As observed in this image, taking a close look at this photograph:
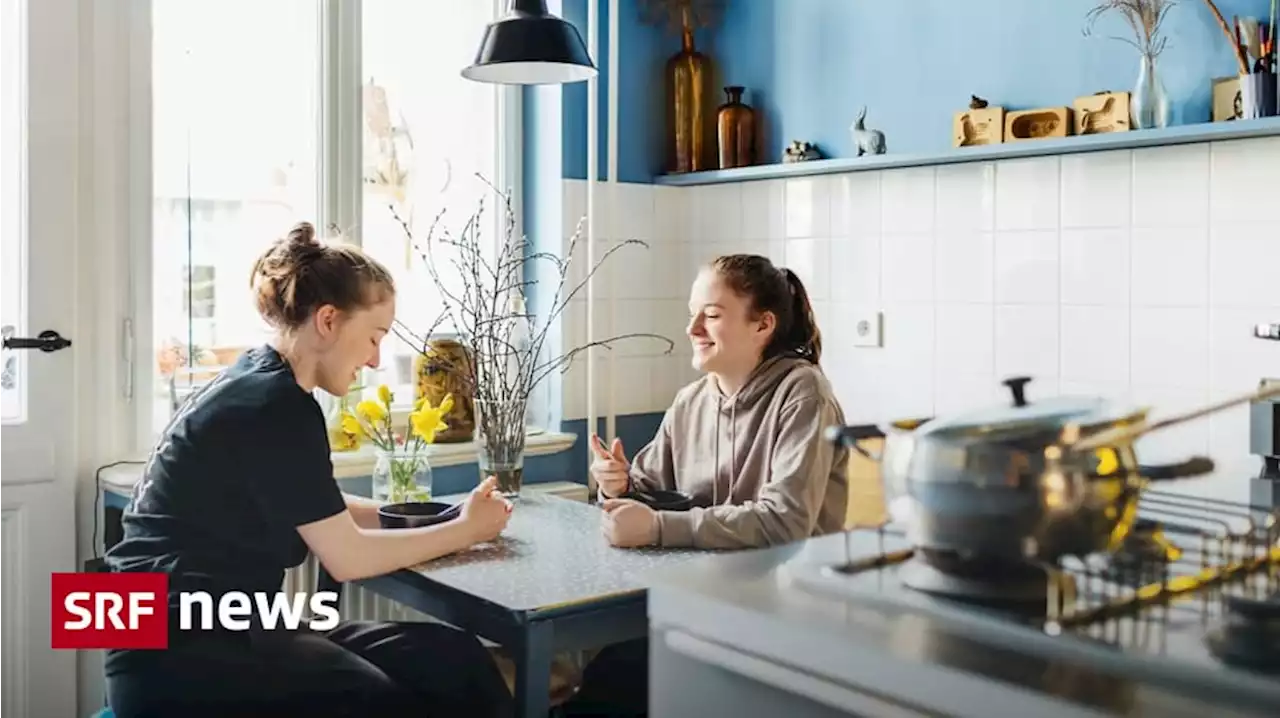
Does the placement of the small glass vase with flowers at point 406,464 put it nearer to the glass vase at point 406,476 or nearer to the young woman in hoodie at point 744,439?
the glass vase at point 406,476

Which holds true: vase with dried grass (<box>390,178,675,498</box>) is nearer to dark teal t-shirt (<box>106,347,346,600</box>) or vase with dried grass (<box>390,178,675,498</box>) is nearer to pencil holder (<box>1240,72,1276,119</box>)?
dark teal t-shirt (<box>106,347,346,600</box>)

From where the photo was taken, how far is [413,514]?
2164mm

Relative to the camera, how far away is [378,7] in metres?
3.05

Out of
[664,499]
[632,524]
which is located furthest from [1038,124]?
[632,524]

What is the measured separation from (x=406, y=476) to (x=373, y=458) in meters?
0.51

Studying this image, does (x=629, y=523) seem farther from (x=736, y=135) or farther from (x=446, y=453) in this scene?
(x=736, y=135)

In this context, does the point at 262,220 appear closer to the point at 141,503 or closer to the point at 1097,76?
the point at 141,503

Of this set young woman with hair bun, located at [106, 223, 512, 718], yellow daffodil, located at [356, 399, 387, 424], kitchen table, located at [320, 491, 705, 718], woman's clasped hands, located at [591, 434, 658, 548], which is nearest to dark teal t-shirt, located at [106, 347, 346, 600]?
young woman with hair bun, located at [106, 223, 512, 718]

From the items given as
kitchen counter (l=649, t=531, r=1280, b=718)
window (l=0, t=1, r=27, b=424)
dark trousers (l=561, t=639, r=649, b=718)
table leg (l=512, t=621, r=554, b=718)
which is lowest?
dark trousers (l=561, t=639, r=649, b=718)

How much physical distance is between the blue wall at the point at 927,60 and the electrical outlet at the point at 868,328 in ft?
1.27

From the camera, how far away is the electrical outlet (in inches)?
117

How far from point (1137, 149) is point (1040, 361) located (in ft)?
1.53

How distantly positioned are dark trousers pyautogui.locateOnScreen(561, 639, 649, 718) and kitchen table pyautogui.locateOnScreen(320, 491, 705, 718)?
1.48ft

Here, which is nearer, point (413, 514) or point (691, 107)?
point (413, 514)
